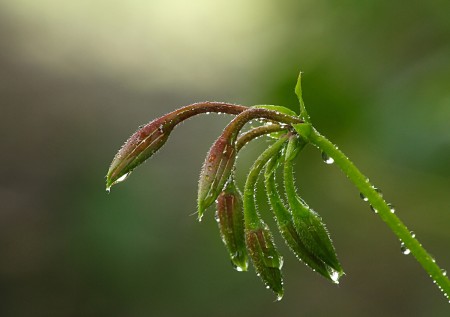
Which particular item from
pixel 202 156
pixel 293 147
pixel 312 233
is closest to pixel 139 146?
pixel 293 147

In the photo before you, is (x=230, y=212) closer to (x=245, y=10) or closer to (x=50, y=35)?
(x=245, y=10)

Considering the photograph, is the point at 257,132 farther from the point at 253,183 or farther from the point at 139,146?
the point at 139,146

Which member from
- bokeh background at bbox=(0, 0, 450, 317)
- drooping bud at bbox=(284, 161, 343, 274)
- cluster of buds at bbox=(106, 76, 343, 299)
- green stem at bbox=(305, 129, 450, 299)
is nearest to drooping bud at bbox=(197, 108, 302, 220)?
cluster of buds at bbox=(106, 76, 343, 299)

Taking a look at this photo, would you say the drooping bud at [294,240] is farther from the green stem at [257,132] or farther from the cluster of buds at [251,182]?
the green stem at [257,132]

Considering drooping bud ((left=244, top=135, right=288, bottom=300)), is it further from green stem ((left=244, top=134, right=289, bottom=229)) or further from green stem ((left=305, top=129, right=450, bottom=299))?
green stem ((left=305, top=129, right=450, bottom=299))

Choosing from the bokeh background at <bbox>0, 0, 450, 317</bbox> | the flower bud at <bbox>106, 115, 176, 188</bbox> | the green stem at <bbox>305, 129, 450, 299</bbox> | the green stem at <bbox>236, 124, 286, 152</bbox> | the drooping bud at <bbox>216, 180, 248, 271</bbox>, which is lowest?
the green stem at <bbox>305, 129, 450, 299</bbox>
